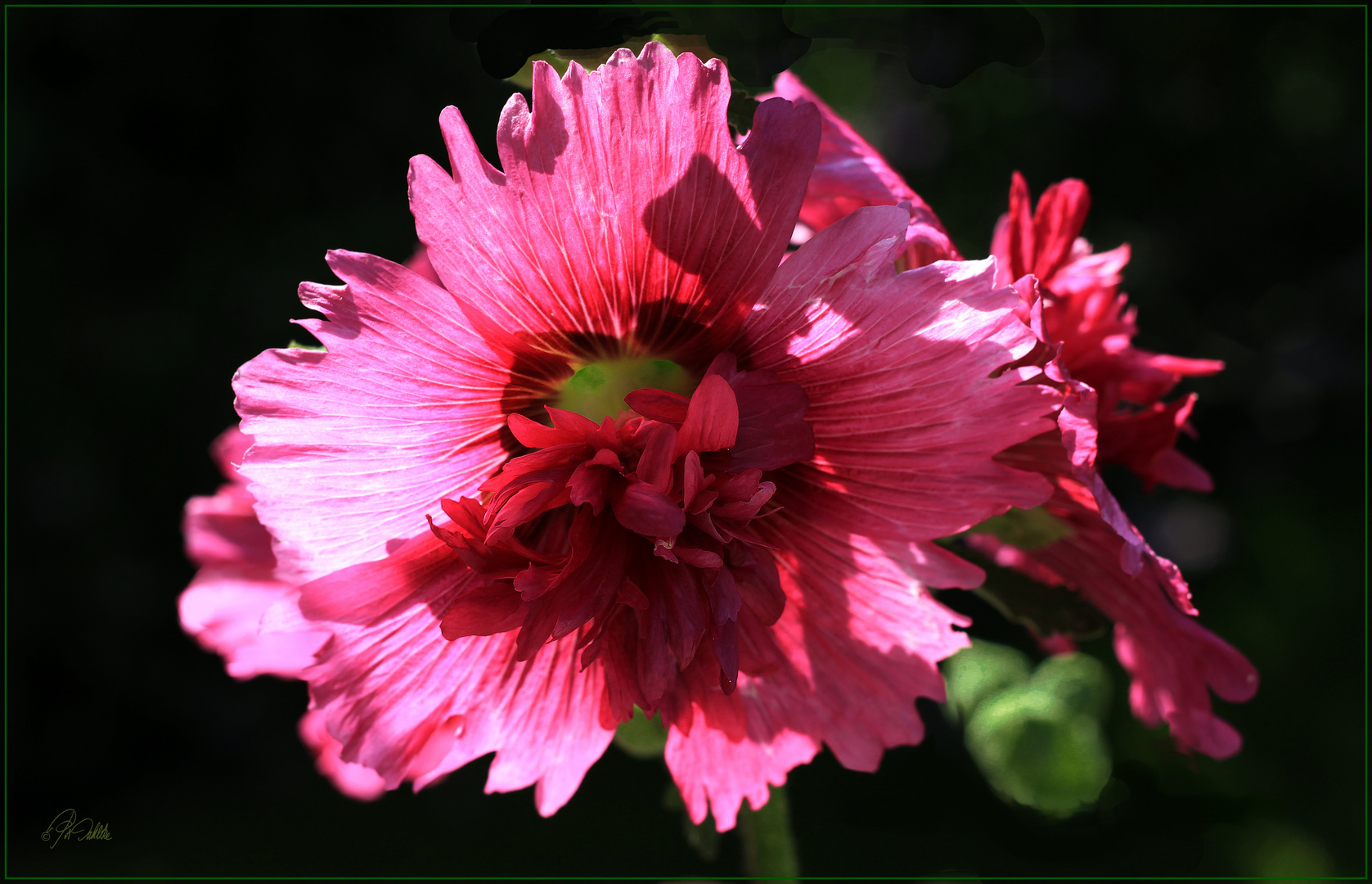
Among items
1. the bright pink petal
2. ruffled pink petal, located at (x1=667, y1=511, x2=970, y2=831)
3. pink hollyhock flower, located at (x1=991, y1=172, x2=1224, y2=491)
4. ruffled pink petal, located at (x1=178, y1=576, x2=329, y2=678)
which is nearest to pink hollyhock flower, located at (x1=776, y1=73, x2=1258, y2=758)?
pink hollyhock flower, located at (x1=991, y1=172, x2=1224, y2=491)

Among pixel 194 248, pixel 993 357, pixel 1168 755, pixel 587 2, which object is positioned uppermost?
pixel 587 2

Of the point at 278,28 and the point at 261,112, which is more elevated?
the point at 278,28

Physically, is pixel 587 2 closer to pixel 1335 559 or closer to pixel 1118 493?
pixel 1118 493

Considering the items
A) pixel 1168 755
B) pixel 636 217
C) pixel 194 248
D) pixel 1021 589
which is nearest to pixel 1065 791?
pixel 1168 755
